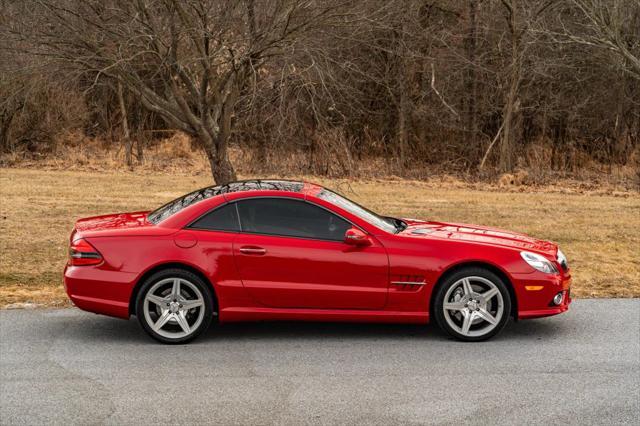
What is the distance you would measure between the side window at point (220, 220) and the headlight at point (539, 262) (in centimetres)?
250

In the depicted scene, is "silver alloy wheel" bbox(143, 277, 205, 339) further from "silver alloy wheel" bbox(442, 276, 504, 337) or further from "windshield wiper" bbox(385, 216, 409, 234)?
"silver alloy wheel" bbox(442, 276, 504, 337)

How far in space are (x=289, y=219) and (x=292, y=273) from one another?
0.49 m

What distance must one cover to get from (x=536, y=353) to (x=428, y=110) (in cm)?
2052

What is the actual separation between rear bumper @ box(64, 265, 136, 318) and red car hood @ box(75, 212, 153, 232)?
0.45 m

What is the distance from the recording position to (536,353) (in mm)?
6875

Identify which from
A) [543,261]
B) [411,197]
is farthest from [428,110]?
[543,261]

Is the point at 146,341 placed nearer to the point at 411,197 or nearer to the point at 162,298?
the point at 162,298

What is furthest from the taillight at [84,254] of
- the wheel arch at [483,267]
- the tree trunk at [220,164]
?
the tree trunk at [220,164]

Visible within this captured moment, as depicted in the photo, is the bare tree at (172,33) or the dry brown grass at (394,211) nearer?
the dry brown grass at (394,211)

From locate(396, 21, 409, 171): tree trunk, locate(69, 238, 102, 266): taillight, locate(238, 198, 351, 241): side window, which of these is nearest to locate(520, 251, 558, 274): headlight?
locate(238, 198, 351, 241): side window

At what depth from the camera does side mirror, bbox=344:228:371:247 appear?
23.2ft

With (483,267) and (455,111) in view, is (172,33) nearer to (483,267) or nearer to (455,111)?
(483,267)

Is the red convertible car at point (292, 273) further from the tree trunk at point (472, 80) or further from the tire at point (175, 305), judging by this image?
the tree trunk at point (472, 80)

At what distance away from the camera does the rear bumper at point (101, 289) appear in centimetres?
699
